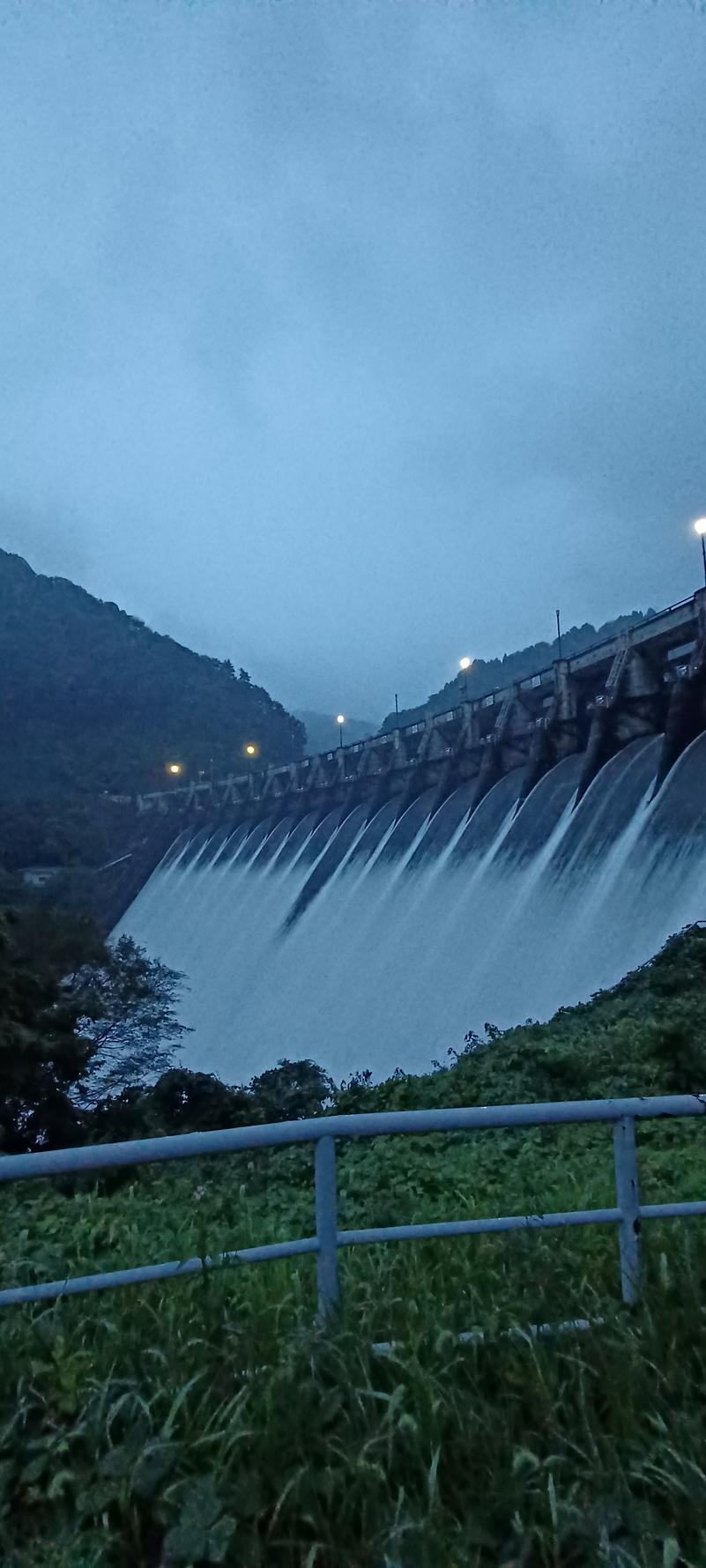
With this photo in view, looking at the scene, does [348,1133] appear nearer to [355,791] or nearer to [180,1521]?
[180,1521]

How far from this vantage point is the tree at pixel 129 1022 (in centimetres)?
2548

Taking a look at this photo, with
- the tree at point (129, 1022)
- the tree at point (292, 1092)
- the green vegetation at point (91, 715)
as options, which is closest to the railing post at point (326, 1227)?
the tree at point (292, 1092)

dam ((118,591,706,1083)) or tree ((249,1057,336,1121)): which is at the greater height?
dam ((118,591,706,1083))

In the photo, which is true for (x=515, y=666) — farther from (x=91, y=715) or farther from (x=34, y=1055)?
(x=34, y=1055)

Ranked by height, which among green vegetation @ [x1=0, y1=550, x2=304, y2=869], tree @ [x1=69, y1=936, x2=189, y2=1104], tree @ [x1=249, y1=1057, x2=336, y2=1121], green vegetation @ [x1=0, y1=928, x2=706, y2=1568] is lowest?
green vegetation @ [x1=0, y1=928, x2=706, y2=1568]

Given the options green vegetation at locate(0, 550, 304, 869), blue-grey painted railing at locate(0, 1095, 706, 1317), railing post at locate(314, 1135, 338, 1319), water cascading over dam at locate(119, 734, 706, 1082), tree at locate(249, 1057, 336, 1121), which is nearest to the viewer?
blue-grey painted railing at locate(0, 1095, 706, 1317)

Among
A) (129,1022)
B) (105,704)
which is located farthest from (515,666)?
(129,1022)

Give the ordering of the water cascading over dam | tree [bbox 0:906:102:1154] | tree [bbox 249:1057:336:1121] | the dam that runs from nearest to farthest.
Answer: tree [bbox 0:906:102:1154] → tree [bbox 249:1057:336:1121] → the water cascading over dam → the dam

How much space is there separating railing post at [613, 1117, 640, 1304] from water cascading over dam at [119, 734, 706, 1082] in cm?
1350

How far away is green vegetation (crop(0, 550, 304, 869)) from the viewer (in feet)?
226

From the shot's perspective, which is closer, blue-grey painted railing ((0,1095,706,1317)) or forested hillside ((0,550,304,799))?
blue-grey painted railing ((0,1095,706,1317))

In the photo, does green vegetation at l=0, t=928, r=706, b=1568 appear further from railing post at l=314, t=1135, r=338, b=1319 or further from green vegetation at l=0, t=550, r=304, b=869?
green vegetation at l=0, t=550, r=304, b=869

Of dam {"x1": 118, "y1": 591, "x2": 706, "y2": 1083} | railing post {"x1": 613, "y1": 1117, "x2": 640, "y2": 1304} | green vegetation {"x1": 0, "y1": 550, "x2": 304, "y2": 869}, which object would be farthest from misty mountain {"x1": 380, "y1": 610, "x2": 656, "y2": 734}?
railing post {"x1": 613, "y1": 1117, "x2": 640, "y2": 1304}

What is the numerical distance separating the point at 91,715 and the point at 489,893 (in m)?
93.9
